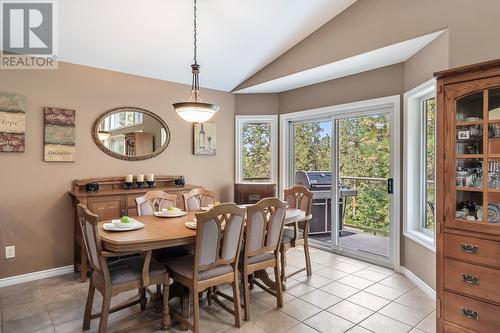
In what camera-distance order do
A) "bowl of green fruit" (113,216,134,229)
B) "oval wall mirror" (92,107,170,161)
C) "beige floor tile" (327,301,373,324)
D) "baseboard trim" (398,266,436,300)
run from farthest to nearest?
1. "oval wall mirror" (92,107,170,161)
2. "baseboard trim" (398,266,436,300)
3. "beige floor tile" (327,301,373,324)
4. "bowl of green fruit" (113,216,134,229)

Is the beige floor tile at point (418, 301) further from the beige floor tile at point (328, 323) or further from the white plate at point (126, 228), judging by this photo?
the white plate at point (126, 228)

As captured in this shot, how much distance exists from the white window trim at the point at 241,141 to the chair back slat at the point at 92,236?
3.16 m

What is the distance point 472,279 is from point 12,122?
4.54 metres

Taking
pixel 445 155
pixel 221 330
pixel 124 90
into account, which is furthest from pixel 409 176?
pixel 124 90

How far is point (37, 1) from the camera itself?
2.96 m

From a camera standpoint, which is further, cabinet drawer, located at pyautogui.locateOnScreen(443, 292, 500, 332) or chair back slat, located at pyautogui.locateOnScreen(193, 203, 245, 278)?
chair back slat, located at pyautogui.locateOnScreen(193, 203, 245, 278)

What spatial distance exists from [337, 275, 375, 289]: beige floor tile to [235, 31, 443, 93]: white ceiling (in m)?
2.56

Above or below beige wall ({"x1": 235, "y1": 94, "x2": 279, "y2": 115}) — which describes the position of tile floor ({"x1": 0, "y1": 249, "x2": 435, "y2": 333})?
below

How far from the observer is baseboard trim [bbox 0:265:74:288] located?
3426 mm

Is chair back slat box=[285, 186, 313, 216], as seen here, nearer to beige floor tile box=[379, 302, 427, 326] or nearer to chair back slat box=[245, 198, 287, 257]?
chair back slat box=[245, 198, 287, 257]

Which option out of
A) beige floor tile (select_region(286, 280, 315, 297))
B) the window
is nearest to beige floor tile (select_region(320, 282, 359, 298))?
beige floor tile (select_region(286, 280, 315, 297))

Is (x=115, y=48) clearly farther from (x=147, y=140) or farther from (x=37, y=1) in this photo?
(x=147, y=140)

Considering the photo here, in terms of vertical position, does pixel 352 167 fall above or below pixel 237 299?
above

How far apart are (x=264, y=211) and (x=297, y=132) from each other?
9.07ft
